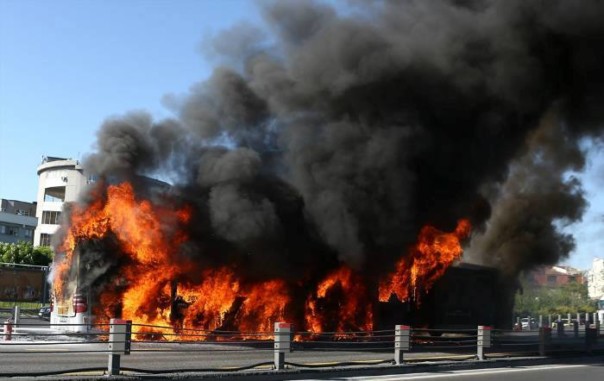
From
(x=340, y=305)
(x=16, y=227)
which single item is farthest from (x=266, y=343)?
(x=16, y=227)

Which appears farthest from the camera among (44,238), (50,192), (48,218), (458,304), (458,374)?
(50,192)

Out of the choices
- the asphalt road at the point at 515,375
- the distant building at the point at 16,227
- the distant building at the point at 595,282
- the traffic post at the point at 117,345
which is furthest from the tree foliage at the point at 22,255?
the distant building at the point at 595,282

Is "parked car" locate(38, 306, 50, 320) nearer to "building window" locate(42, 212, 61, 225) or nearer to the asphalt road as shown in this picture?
the asphalt road

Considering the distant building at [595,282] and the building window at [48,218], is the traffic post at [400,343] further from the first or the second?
the distant building at [595,282]

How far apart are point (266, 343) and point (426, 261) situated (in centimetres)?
986

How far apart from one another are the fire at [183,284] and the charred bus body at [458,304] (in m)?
0.47

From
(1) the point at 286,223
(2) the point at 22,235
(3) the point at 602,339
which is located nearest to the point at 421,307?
(1) the point at 286,223

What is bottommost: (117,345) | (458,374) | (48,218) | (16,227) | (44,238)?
(458,374)

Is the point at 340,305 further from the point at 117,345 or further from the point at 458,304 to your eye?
the point at 117,345

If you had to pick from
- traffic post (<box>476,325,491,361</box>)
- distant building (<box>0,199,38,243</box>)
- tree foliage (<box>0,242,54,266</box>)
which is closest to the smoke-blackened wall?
traffic post (<box>476,325,491,361</box>)

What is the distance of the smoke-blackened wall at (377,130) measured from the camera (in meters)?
20.5

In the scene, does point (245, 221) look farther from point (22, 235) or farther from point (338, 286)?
point (22, 235)

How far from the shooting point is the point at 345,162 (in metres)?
21.1

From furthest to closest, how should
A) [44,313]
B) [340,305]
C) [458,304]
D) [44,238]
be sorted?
[44,238], [44,313], [458,304], [340,305]
